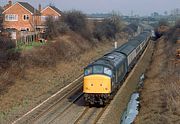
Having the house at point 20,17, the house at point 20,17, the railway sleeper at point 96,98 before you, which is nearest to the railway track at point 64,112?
the railway sleeper at point 96,98

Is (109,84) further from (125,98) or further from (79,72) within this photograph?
(79,72)

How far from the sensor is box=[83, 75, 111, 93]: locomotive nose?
2617cm

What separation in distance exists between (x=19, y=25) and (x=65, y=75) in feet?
112

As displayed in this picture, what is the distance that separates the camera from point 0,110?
84.0ft

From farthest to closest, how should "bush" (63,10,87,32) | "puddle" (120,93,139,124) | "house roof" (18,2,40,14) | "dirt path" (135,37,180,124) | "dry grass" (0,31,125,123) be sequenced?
"bush" (63,10,87,32) → "house roof" (18,2,40,14) → "dry grass" (0,31,125,123) → "puddle" (120,93,139,124) → "dirt path" (135,37,180,124)

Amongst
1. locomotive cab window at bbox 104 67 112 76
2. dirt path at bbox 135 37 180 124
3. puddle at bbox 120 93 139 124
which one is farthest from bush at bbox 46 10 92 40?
locomotive cab window at bbox 104 67 112 76

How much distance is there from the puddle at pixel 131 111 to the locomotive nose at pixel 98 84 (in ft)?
6.47

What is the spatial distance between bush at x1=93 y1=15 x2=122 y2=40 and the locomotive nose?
210 feet

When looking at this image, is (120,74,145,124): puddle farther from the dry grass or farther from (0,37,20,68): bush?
(0,37,20,68): bush

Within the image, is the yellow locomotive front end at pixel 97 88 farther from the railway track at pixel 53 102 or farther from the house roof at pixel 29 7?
the house roof at pixel 29 7

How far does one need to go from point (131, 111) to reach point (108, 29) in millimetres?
78812

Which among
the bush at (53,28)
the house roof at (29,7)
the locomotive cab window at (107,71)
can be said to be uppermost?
the house roof at (29,7)

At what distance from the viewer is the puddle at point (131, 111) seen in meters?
23.9

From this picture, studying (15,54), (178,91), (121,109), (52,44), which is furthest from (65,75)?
(178,91)
